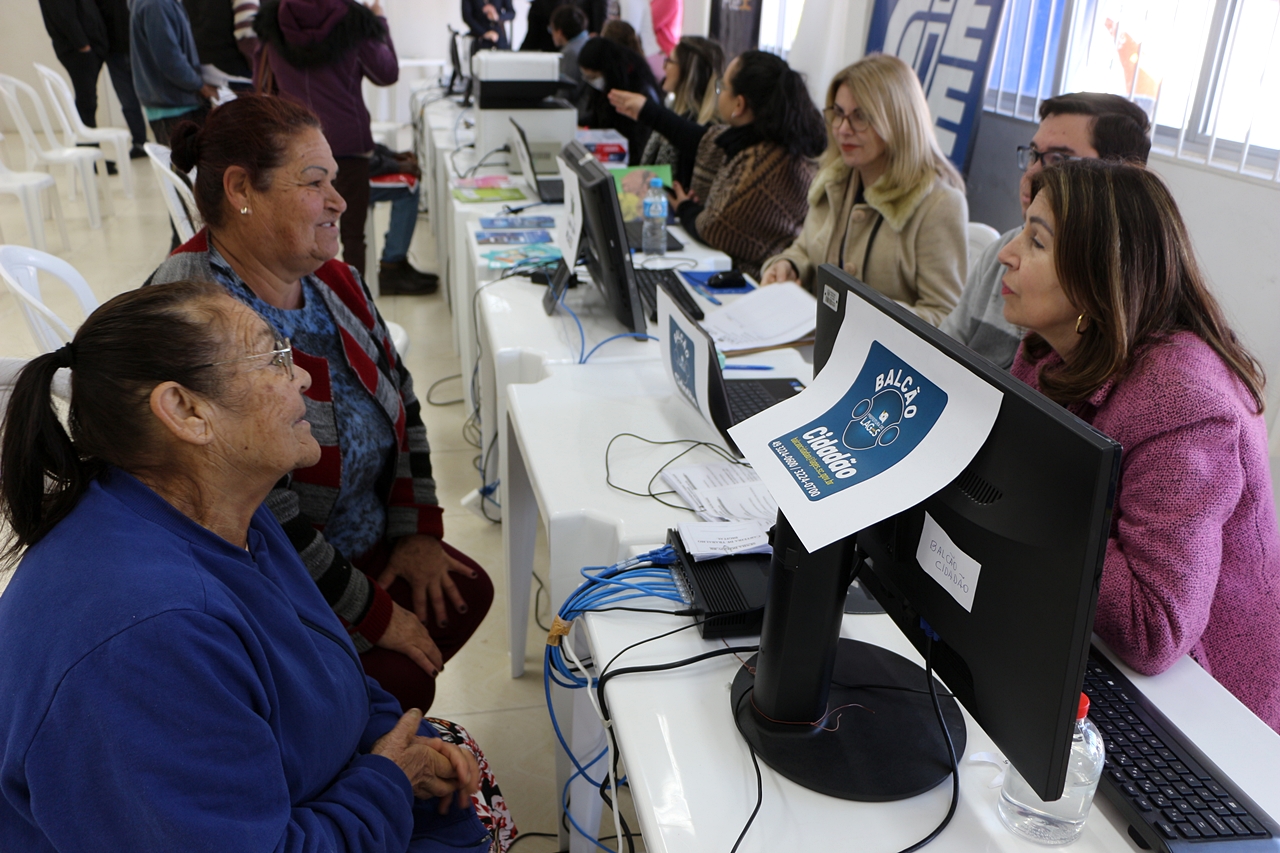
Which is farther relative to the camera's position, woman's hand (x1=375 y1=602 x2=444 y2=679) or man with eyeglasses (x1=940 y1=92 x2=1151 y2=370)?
man with eyeglasses (x1=940 y1=92 x2=1151 y2=370)

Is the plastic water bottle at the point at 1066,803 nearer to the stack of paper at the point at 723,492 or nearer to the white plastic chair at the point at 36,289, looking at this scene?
the stack of paper at the point at 723,492

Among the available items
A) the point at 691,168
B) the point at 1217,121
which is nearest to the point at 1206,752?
the point at 1217,121

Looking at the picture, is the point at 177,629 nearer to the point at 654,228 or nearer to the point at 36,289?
the point at 36,289

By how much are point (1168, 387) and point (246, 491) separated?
110cm

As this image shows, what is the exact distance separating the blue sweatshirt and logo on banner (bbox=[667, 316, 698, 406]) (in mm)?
810

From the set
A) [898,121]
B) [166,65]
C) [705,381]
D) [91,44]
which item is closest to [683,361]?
[705,381]

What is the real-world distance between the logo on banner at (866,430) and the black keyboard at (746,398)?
77 cm

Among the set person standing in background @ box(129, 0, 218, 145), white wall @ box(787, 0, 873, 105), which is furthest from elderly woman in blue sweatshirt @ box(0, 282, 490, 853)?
person standing in background @ box(129, 0, 218, 145)

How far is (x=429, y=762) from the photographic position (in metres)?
1.18

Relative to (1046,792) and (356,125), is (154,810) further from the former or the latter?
(356,125)

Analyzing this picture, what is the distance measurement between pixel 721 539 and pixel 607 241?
3.04 ft

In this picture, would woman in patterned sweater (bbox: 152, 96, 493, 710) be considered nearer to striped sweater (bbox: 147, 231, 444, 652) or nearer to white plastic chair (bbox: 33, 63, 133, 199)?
striped sweater (bbox: 147, 231, 444, 652)

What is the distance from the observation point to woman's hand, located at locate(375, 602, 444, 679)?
60.1 inches

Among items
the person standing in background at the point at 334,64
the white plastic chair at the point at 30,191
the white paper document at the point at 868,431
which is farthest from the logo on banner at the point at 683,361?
the white plastic chair at the point at 30,191
